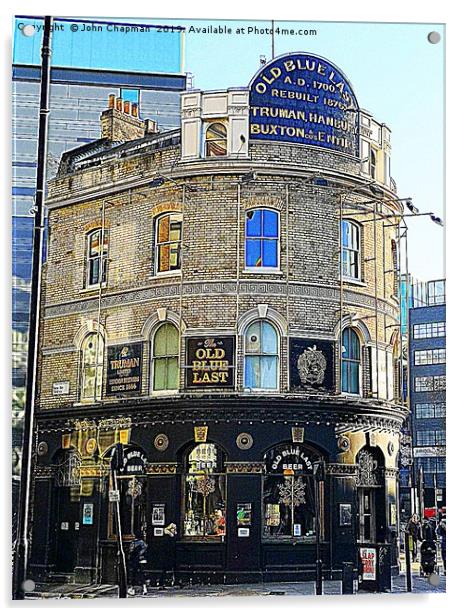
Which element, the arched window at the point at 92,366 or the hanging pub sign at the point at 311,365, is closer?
the hanging pub sign at the point at 311,365

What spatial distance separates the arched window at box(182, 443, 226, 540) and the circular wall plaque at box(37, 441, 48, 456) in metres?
1.81

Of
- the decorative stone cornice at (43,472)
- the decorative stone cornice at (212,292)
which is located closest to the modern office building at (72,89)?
the decorative stone cornice at (43,472)

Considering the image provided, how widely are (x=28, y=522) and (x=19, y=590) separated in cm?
84

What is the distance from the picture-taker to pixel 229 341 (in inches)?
570

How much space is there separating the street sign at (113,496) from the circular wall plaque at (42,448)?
38.4 inches

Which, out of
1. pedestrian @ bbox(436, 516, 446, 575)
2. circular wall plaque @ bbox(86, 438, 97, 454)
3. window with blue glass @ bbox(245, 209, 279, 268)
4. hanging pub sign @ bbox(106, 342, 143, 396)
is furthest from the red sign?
window with blue glass @ bbox(245, 209, 279, 268)

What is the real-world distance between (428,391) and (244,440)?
2.47 metres

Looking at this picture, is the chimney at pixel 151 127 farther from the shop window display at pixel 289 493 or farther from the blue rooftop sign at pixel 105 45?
the shop window display at pixel 289 493

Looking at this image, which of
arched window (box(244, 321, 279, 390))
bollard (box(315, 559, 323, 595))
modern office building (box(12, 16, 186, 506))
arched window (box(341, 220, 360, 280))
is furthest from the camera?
arched window (box(341, 220, 360, 280))

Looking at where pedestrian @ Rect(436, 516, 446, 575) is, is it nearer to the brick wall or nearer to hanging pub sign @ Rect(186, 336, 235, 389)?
the brick wall

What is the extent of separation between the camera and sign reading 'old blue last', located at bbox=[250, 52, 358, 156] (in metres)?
14.4

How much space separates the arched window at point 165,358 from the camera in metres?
14.6

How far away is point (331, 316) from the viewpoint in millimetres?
14719
